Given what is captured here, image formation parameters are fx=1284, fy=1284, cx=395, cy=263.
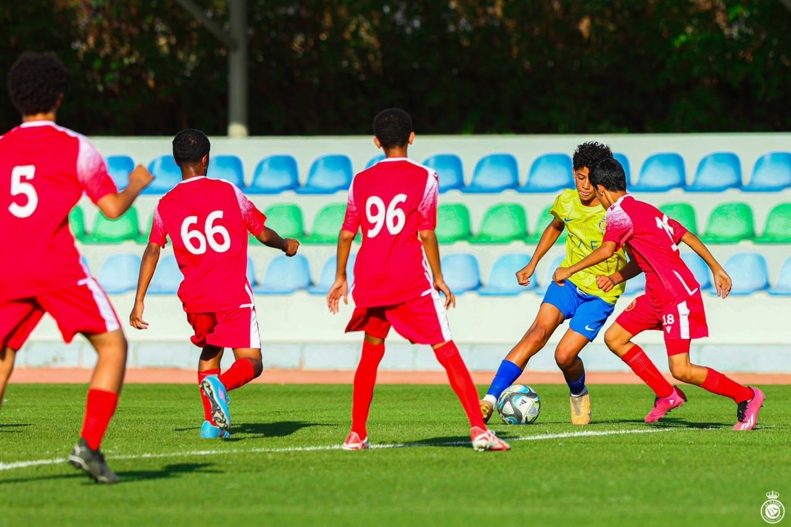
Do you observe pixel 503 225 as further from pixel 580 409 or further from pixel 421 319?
pixel 421 319

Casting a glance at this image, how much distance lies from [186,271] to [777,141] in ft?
33.5

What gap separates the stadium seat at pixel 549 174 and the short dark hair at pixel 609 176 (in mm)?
7904

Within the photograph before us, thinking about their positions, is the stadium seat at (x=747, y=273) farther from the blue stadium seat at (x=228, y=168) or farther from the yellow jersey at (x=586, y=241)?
the yellow jersey at (x=586, y=241)

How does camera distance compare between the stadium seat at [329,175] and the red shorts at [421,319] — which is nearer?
the red shorts at [421,319]

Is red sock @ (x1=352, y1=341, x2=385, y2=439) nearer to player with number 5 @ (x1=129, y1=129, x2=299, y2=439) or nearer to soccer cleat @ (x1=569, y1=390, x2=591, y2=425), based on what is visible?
player with number 5 @ (x1=129, y1=129, x2=299, y2=439)

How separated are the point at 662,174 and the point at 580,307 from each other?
25.5 feet

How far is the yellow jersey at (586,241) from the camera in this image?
8.37 metres

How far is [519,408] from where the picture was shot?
8.34 metres

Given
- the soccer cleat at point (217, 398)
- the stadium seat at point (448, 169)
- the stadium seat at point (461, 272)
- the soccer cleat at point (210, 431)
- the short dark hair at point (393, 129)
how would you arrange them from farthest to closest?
the stadium seat at point (448, 169)
the stadium seat at point (461, 272)
the soccer cleat at point (210, 431)
the soccer cleat at point (217, 398)
the short dark hair at point (393, 129)

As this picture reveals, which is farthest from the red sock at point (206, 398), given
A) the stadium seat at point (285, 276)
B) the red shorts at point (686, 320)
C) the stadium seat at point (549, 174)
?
the stadium seat at point (549, 174)

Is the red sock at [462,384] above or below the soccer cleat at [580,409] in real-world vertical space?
above

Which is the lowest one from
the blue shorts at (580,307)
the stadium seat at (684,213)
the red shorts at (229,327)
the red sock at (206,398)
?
the red sock at (206,398)

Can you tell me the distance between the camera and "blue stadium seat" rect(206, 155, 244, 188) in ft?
54.0

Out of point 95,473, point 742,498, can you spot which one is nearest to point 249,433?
point 95,473
